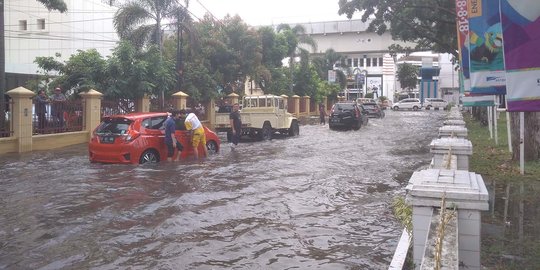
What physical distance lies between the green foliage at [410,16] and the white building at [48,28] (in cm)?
2938

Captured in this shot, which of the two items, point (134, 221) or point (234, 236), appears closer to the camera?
point (234, 236)

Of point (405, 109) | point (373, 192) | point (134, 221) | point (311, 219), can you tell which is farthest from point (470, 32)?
point (405, 109)

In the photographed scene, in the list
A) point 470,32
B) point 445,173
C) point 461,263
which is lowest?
point 461,263

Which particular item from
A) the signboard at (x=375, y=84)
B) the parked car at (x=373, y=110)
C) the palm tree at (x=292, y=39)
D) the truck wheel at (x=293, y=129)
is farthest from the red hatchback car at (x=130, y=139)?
the signboard at (x=375, y=84)

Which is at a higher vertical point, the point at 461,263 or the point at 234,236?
the point at 461,263

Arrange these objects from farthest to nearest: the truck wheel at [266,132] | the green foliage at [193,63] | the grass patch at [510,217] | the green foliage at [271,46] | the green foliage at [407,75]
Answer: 1. the green foliage at [407,75]
2. the green foliage at [271,46]
3. the truck wheel at [266,132]
4. the green foliage at [193,63]
5. the grass patch at [510,217]

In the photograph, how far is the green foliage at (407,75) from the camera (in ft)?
264

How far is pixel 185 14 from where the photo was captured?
24.5m

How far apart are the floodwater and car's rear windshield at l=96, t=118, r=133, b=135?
0.85 metres

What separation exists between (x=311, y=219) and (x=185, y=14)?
63.3ft

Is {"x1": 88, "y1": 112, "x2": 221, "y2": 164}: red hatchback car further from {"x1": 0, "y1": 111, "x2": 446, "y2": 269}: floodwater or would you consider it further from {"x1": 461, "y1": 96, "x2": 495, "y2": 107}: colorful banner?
{"x1": 461, "y1": 96, "x2": 495, "y2": 107}: colorful banner

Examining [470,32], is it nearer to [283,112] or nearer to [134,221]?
[134,221]

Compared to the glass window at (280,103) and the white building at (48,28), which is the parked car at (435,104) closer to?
the white building at (48,28)

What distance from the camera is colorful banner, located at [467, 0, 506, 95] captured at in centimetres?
900
